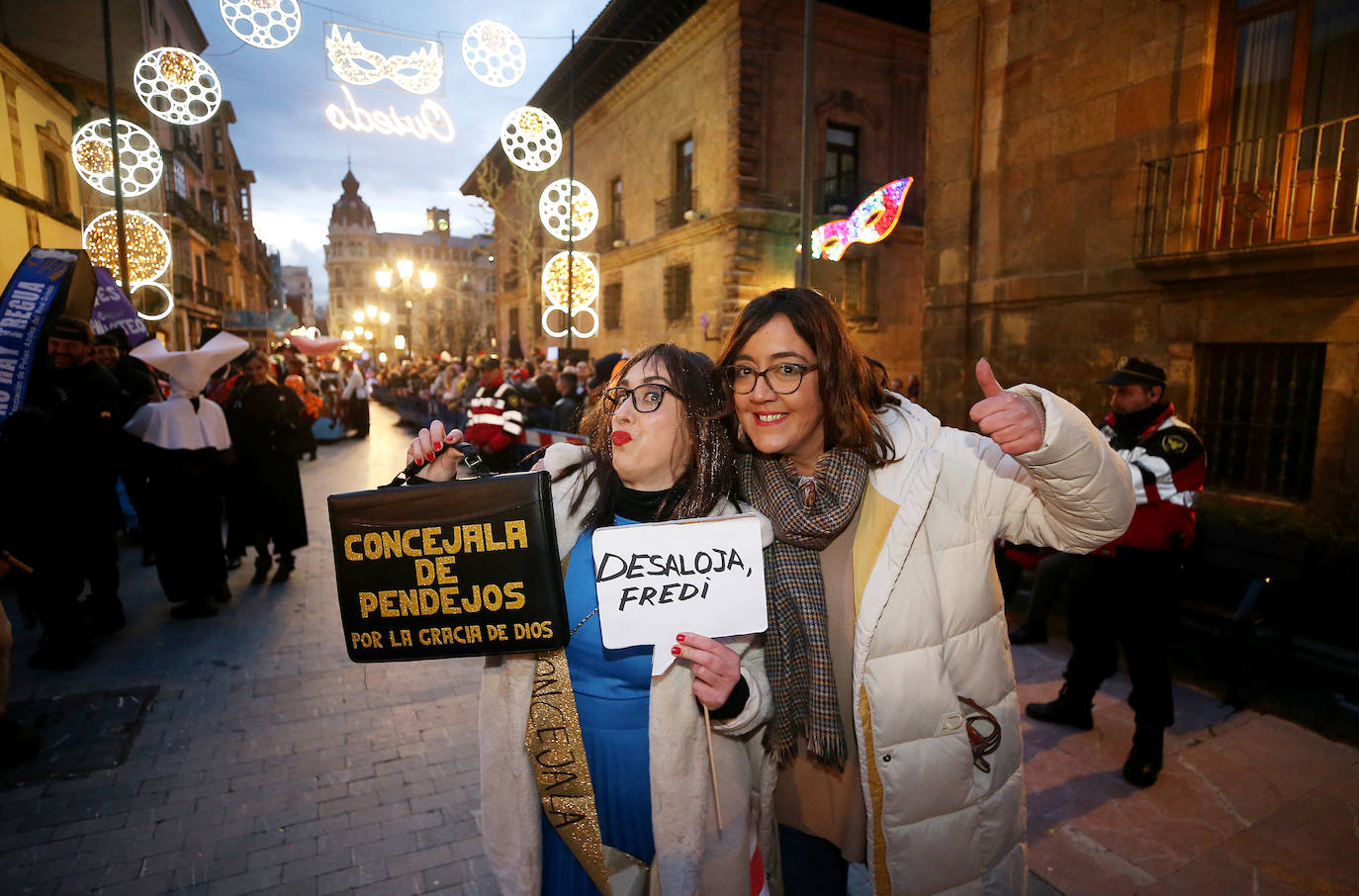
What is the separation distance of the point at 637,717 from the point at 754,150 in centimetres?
1912

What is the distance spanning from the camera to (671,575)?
1.64m

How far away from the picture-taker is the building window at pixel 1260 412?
261 inches

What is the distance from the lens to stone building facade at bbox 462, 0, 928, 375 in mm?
18609

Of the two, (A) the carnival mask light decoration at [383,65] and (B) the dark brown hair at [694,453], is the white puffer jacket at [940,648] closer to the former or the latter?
(B) the dark brown hair at [694,453]

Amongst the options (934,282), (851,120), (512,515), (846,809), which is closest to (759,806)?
(846,809)

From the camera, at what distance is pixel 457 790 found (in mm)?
3441

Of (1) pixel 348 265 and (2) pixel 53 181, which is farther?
(1) pixel 348 265

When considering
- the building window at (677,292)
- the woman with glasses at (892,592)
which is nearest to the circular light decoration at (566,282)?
the building window at (677,292)

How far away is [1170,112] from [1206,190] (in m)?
0.92

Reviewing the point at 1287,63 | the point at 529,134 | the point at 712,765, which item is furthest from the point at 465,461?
the point at 529,134

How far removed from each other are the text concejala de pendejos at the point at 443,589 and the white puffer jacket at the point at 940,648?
2.75ft

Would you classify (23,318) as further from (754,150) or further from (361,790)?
(754,150)

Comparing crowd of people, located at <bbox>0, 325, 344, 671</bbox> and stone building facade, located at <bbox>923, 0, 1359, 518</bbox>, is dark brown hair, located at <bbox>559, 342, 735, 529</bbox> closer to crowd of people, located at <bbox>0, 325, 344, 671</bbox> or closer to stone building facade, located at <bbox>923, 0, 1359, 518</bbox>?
crowd of people, located at <bbox>0, 325, 344, 671</bbox>

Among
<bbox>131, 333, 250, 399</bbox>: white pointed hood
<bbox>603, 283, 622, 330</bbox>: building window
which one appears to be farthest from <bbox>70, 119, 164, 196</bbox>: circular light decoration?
<bbox>603, 283, 622, 330</bbox>: building window
